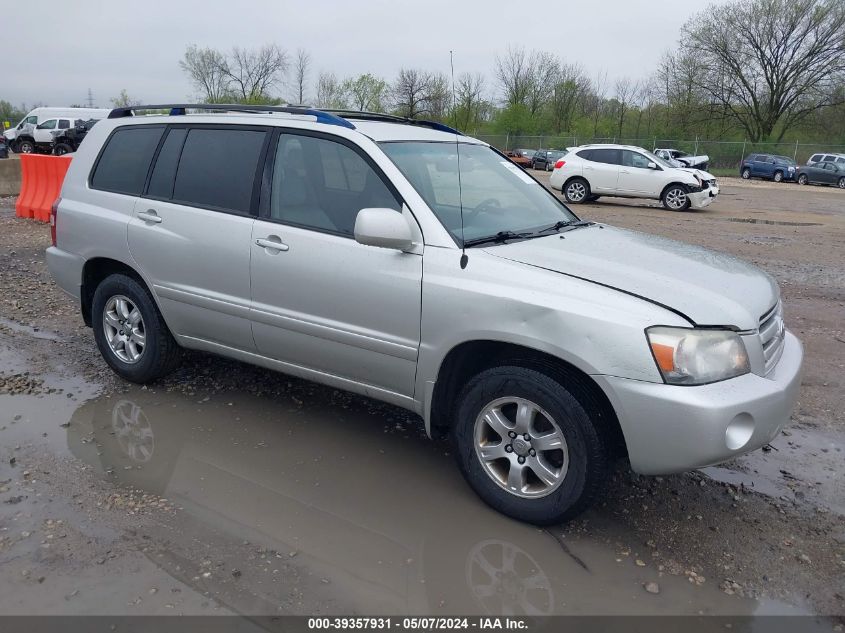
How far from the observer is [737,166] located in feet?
141

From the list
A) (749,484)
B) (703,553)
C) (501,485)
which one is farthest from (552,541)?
(749,484)

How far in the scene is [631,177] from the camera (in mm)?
18391

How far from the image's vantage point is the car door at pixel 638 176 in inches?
721

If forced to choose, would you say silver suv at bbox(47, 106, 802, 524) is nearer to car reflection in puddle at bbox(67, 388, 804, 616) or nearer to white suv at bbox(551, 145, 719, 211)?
car reflection in puddle at bbox(67, 388, 804, 616)

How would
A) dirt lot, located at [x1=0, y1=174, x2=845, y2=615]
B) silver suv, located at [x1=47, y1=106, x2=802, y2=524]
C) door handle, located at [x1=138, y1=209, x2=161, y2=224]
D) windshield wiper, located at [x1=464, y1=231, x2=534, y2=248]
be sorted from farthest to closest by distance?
1. door handle, located at [x1=138, y1=209, x2=161, y2=224]
2. windshield wiper, located at [x1=464, y1=231, x2=534, y2=248]
3. silver suv, located at [x1=47, y1=106, x2=802, y2=524]
4. dirt lot, located at [x1=0, y1=174, x2=845, y2=615]

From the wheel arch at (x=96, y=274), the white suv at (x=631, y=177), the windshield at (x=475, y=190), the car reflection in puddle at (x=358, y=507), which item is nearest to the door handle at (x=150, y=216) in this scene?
the wheel arch at (x=96, y=274)

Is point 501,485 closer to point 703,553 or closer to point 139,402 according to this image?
point 703,553

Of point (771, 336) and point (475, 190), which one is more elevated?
point (475, 190)

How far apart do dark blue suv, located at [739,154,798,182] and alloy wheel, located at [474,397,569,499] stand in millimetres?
38096

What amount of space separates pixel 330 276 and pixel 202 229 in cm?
105

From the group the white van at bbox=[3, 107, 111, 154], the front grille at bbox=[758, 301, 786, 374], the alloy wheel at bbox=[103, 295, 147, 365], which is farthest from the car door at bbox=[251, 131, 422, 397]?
the white van at bbox=[3, 107, 111, 154]

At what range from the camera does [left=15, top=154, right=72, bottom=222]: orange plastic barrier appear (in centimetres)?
1190

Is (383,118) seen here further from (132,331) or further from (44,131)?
(44,131)

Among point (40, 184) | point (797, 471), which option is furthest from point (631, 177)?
point (797, 471)
